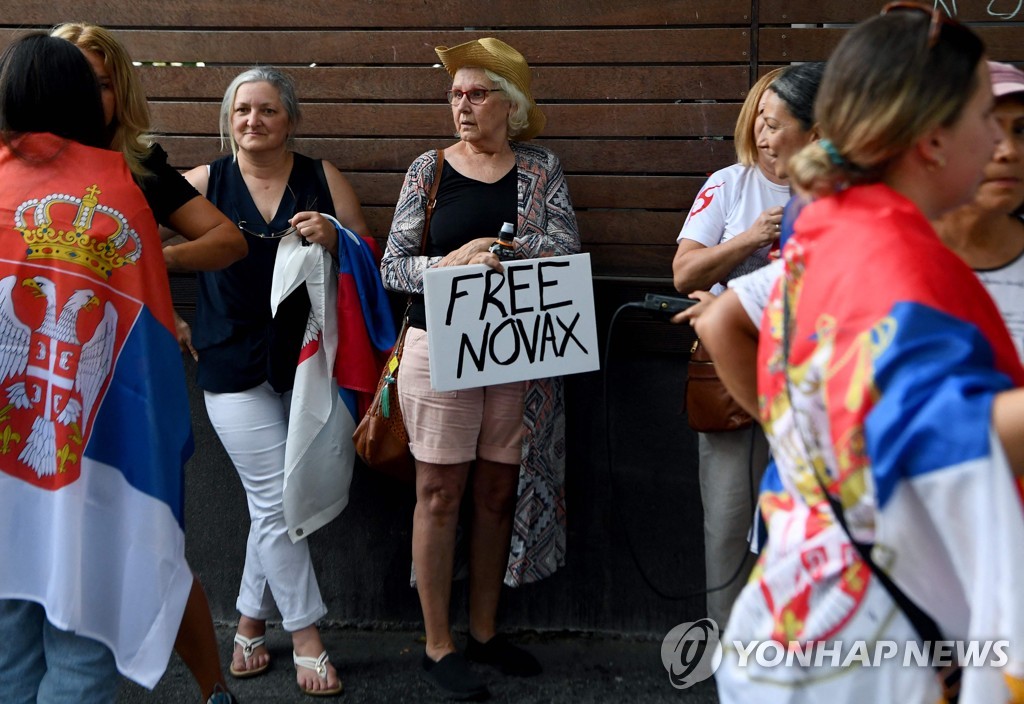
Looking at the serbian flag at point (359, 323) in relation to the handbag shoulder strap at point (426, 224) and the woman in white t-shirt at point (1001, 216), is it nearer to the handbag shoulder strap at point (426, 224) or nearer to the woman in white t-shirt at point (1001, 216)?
the handbag shoulder strap at point (426, 224)

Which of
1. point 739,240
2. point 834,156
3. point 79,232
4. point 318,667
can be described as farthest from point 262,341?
point 834,156

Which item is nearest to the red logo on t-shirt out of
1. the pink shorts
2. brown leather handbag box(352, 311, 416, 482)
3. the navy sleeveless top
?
the pink shorts

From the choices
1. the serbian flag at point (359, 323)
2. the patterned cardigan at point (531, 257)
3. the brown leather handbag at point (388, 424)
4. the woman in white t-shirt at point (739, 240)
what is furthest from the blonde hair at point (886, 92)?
the serbian flag at point (359, 323)

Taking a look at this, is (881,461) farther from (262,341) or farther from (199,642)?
(262,341)

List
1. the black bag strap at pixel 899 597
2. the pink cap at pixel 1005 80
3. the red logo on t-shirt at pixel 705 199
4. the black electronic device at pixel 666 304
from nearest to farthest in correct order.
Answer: the black bag strap at pixel 899 597 → the pink cap at pixel 1005 80 → the black electronic device at pixel 666 304 → the red logo on t-shirt at pixel 705 199

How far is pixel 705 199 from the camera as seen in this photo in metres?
3.78

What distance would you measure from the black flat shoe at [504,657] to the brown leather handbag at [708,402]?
118 cm

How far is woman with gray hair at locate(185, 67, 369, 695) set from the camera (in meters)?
4.12

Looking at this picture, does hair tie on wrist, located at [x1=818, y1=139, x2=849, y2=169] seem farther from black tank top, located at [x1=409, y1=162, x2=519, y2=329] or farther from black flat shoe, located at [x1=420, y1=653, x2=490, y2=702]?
black flat shoe, located at [x1=420, y1=653, x2=490, y2=702]

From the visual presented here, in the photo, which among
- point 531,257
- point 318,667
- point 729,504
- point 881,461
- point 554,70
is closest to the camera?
point 881,461

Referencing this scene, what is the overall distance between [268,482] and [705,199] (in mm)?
1862

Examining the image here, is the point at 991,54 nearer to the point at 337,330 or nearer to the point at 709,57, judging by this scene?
the point at 709,57

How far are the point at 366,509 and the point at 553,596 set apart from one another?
2.77 feet

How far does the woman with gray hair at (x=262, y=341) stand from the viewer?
412 centimetres
